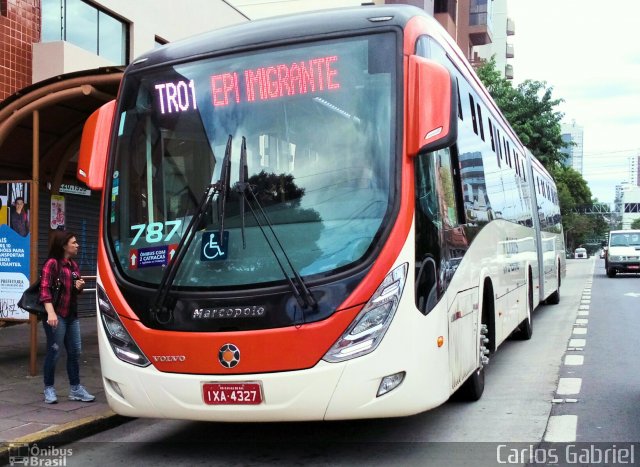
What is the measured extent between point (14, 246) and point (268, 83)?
15.2 feet

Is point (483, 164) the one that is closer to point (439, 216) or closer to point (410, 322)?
point (439, 216)

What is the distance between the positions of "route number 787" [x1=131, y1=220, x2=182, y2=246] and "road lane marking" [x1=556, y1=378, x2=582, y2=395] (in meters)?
4.19

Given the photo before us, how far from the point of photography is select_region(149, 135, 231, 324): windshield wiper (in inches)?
191

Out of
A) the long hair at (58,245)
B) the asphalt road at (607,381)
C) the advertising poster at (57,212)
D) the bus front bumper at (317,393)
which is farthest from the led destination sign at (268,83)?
the advertising poster at (57,212)

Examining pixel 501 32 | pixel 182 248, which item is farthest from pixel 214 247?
pixel 501 32

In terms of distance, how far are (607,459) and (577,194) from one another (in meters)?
90.3

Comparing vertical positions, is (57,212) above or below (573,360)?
above

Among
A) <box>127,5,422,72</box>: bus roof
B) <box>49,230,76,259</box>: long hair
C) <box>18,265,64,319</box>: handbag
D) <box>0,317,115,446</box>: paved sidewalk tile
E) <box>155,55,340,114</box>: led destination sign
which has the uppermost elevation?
<box>127,5,422,72</box>: bus roof

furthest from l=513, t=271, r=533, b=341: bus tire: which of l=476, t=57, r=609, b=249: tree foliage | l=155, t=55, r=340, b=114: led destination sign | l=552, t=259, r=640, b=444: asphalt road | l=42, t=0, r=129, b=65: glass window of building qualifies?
l=476, t=57, r=609, b=249: tree foliage

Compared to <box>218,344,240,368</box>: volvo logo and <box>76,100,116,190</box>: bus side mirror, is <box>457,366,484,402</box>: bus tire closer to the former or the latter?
<box>218,344,240,368</box>: volvo logo

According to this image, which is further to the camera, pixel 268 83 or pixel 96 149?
pixel 96 149

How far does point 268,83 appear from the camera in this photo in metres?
5.14

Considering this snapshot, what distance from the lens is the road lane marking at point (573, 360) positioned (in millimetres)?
8827

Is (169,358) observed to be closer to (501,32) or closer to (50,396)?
(50,396)
